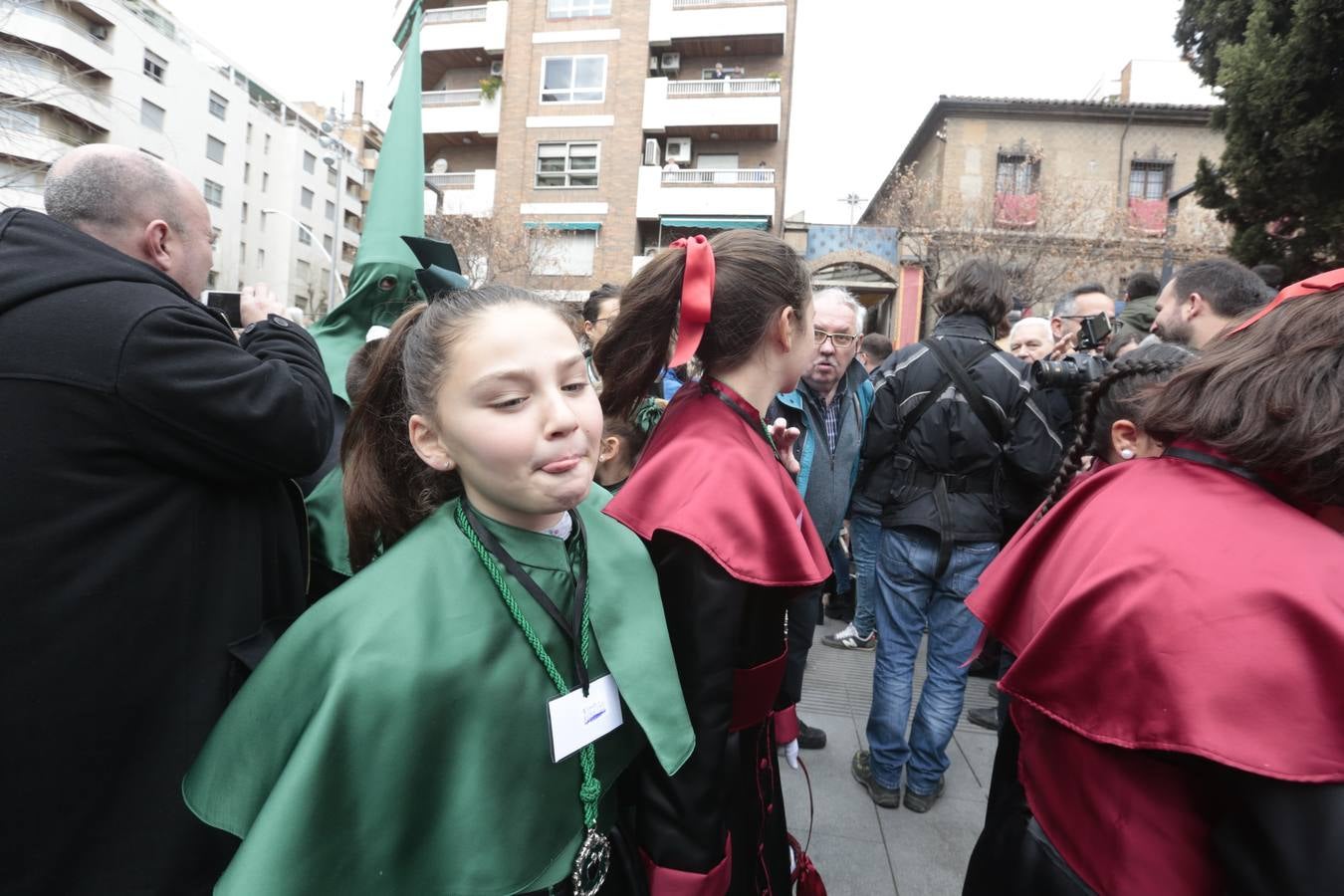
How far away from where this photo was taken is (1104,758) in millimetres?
1150

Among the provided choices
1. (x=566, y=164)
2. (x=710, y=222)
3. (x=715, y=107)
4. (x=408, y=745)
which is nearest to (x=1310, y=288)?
(x=408, y=745)

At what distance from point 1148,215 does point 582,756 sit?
23230 millimetres

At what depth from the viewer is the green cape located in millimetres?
1080

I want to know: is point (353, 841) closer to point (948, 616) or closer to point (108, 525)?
point (108, 525)

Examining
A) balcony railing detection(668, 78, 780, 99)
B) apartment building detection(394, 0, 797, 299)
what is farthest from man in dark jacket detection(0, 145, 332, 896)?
balcony railing detection(668, 78, 780, 99)

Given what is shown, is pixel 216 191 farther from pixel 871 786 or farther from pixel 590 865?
pixel 590 865

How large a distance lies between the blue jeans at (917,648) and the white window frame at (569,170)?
76.6 feet

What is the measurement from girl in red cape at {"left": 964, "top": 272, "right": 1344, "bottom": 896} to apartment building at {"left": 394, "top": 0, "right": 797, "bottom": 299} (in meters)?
23.0

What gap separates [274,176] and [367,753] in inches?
1953

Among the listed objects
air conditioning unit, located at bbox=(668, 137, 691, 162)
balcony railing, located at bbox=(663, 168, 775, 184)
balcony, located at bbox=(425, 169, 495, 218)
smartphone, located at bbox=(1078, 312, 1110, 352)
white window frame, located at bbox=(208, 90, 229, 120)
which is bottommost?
smartphone, located at bbox=(1078, 312, 1110, 352)

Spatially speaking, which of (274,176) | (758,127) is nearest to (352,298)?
(758,127)

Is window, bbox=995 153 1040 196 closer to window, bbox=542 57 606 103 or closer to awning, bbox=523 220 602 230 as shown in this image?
awning, bbox=523 220 602 230

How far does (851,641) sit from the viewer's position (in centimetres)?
524

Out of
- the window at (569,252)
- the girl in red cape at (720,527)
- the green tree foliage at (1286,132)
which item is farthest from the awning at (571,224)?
the girl in red cape at (720,527)
